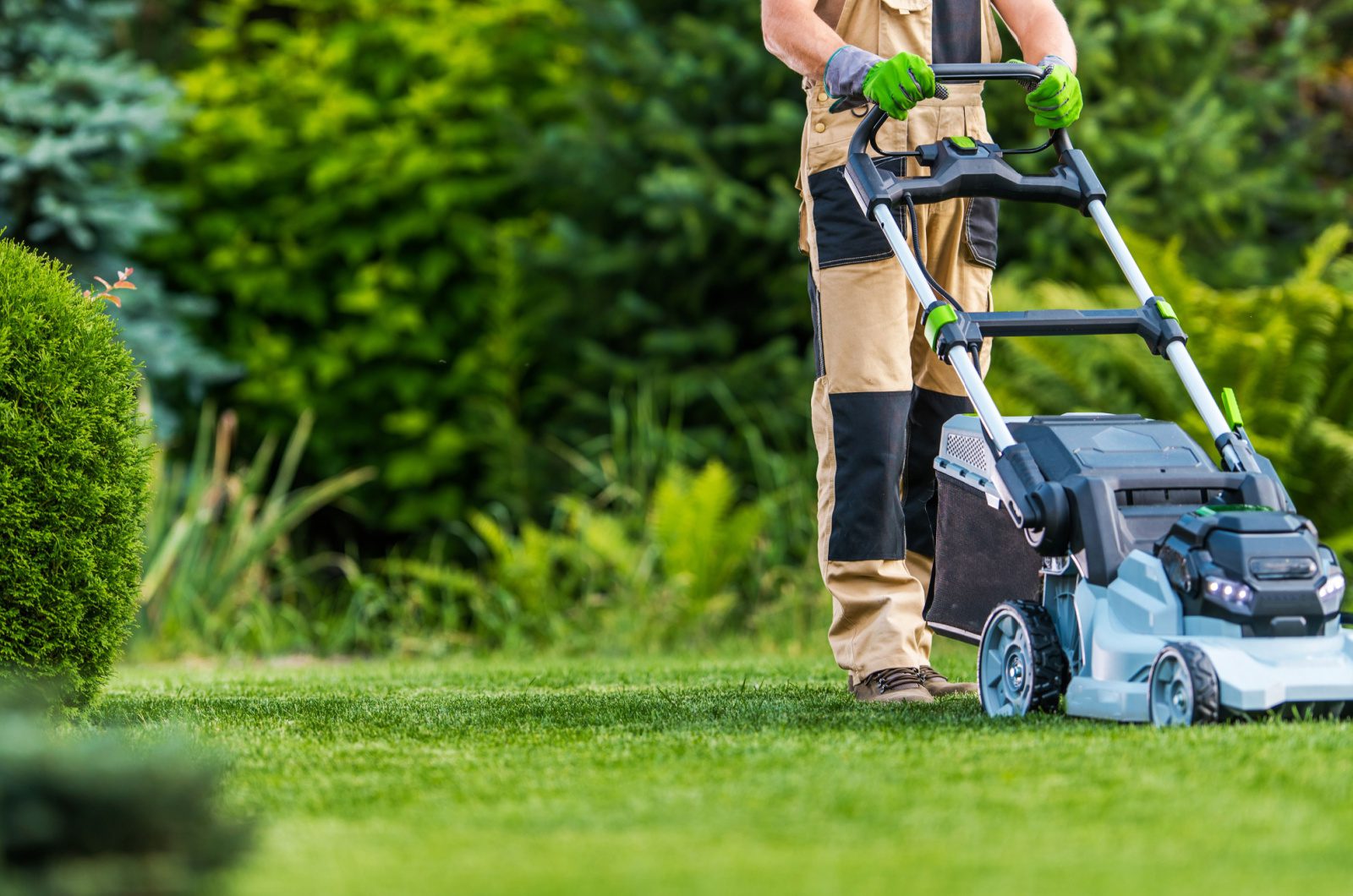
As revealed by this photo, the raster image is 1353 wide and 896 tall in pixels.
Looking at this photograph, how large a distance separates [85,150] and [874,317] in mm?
5675

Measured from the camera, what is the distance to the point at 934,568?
386cm

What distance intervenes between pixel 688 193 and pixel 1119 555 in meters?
4.98

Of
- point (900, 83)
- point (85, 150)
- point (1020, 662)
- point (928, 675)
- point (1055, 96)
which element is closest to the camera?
point (1020, 662)

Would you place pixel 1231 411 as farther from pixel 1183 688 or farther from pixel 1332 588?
pixel 1183 688

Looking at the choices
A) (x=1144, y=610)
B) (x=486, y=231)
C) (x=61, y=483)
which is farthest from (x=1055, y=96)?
(x=486, y=231)

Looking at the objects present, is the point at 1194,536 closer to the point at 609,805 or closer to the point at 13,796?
the point at 609,805

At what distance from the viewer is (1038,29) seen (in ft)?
13.4

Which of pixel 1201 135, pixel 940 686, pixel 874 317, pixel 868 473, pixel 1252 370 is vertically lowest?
pixel 940 686

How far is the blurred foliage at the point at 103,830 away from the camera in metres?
1.81

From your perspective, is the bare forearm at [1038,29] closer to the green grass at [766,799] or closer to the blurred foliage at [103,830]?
the green grass at [766,799]

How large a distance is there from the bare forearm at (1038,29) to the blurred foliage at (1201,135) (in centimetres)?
370

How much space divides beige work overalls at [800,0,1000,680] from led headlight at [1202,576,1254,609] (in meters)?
0.96

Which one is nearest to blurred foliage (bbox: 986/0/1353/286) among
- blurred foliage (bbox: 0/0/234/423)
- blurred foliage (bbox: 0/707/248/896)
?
blurred foliage (bbox: 0/0/234/423)

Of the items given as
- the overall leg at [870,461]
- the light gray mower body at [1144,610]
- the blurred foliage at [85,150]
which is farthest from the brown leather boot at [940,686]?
the blurred foliage at [85,150]
